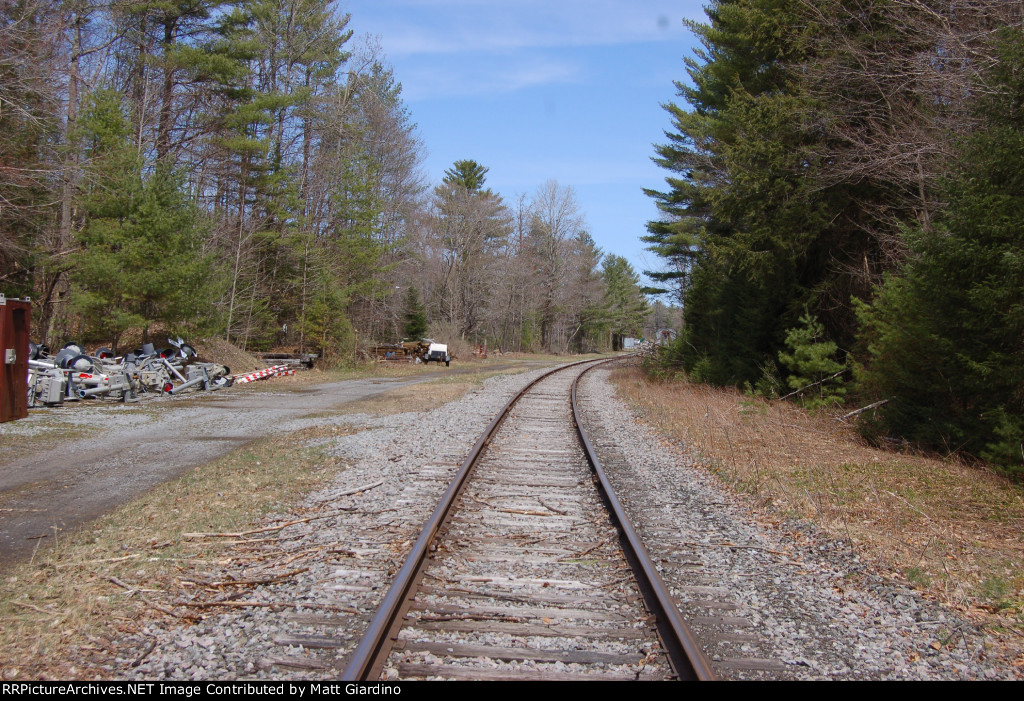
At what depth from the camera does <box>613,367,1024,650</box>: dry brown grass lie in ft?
17.7

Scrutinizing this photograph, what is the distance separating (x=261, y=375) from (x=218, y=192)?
1395 centimetres

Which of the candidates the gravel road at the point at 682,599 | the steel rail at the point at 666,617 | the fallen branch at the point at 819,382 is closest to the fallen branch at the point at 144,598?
the gravel road at the point at 682,599

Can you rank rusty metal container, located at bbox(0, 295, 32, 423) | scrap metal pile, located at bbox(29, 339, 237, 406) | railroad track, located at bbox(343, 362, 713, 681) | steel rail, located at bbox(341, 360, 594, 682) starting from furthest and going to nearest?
scrap metal pile, located at bbox(29, 339, 237, 406) → rusty metal container, located at bbox(0, 295, 32, 423) → railroad track, located at bbox(343, 362, 713, 681) → steel rail, located at bbox(341, 360, 594, 682)

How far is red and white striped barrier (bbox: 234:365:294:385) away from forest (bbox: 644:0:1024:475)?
50.8ft

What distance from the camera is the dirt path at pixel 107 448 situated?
726cm

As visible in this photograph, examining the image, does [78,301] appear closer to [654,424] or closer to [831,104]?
[654,424]

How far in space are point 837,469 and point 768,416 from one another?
19.0 ft

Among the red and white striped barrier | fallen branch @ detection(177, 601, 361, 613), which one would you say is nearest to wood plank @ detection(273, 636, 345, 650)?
fallen branch @ detection(177, 601, 361, 613)

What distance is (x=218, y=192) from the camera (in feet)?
113

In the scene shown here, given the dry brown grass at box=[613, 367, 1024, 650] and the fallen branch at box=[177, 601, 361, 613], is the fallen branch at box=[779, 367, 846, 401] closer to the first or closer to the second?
the dry brown grass at box=[613, 367, 1024, 650]

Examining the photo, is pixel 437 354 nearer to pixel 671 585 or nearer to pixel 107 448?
pixel 107 448

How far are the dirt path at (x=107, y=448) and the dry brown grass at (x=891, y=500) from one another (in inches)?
286

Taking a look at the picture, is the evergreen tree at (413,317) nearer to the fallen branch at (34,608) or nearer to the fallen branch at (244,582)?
the fallen branch at (244,582)

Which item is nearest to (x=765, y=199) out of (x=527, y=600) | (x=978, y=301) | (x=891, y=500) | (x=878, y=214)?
(x=878, y=214)
